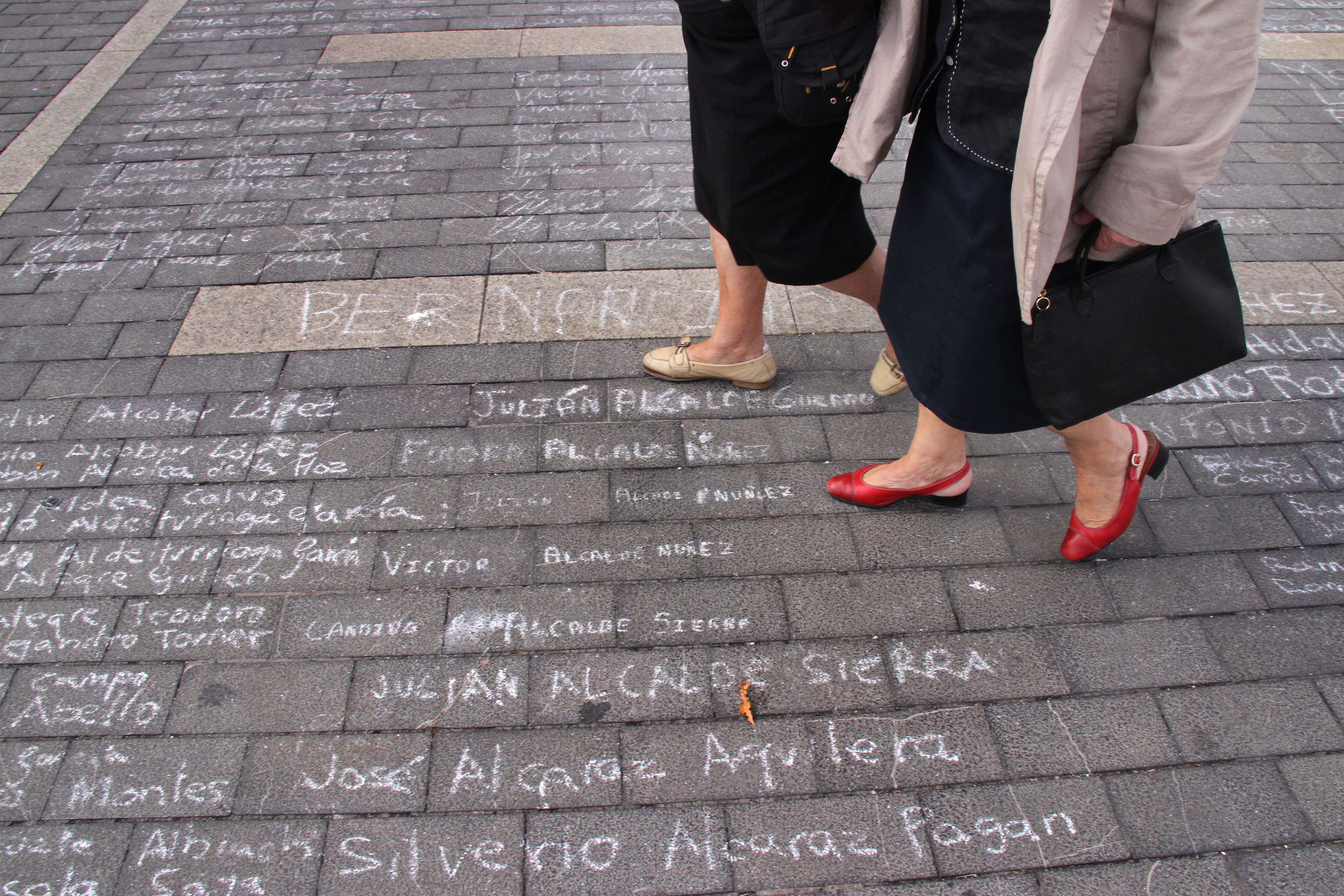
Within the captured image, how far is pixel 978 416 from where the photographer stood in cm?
226

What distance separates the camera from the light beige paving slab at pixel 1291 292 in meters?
3.48

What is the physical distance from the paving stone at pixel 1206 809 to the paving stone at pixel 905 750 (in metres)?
0.32

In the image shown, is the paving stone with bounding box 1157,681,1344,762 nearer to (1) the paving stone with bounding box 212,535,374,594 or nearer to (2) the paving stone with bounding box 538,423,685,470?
(2) the paving stone with bounding box 538,423,685,470

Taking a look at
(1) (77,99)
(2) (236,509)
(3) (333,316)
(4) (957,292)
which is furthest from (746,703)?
(1) (77,99)

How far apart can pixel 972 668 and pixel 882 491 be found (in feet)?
2.04

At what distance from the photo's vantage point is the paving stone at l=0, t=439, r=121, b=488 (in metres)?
2.91

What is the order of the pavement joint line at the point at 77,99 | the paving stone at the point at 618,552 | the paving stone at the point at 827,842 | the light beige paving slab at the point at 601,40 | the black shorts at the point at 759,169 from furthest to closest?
the light beige paving slab at the point at 601,40 → the pavement joint line at the point at 77,99 → the paving stone at the point at 618,552 → the black shorts at the point at 759,169 → the paving stone at the point at 827,842

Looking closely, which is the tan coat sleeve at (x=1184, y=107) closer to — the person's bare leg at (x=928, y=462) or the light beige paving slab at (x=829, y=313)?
the person's bare leg at (x=928, y=462)

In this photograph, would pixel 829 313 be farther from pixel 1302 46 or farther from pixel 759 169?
pixel 1302 46

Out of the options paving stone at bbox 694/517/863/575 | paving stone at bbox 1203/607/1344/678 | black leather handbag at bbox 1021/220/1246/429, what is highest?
black leather handbag at bbox 1021/220/1246/429

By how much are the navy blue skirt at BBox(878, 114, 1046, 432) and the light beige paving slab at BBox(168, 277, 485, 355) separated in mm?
1853

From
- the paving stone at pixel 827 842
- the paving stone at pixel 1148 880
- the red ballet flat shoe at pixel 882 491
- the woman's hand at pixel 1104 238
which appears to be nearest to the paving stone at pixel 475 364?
the red ballet flat shoe at pixel 882 491

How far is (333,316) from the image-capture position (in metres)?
3.56

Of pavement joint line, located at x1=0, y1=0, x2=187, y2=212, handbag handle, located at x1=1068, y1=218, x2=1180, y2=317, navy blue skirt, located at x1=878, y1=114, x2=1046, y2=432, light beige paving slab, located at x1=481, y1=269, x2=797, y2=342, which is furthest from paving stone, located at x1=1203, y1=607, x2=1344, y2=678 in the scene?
pavement joint line, located at x1=0, y1=0, x2=187, y2=212
